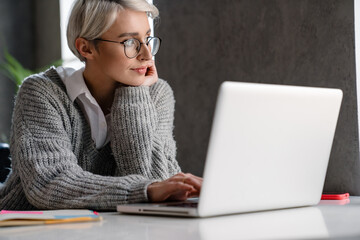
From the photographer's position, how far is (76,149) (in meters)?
1.80

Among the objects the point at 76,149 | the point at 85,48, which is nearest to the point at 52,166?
the point at 76,149

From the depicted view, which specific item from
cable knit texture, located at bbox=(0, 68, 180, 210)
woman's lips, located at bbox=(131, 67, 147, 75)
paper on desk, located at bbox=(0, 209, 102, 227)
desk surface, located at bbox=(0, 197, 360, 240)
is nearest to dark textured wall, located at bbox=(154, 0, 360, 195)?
cable knit texture, located at bbox=(0, 68, 180, 210)

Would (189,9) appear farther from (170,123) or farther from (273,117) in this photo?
(273,117)

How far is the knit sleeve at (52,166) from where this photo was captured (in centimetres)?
142

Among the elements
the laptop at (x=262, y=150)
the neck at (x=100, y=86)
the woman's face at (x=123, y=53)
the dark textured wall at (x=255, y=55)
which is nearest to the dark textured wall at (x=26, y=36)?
the dark textured wall at (x=255, y=55)

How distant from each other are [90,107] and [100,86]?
0.40ft

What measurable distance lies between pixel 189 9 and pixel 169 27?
0.54 ft

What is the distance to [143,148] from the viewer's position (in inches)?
70.4

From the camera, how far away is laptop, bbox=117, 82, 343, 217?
3.56 feet

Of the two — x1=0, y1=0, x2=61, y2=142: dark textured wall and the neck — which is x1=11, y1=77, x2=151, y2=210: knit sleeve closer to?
the neck

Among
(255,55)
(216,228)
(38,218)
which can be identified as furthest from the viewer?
(255,55)

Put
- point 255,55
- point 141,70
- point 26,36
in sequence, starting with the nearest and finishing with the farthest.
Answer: point 141,70 → point 255,55 → point 26,36

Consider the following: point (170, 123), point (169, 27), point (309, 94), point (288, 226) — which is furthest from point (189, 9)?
point (288, 226)

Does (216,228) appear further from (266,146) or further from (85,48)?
(85,48)
